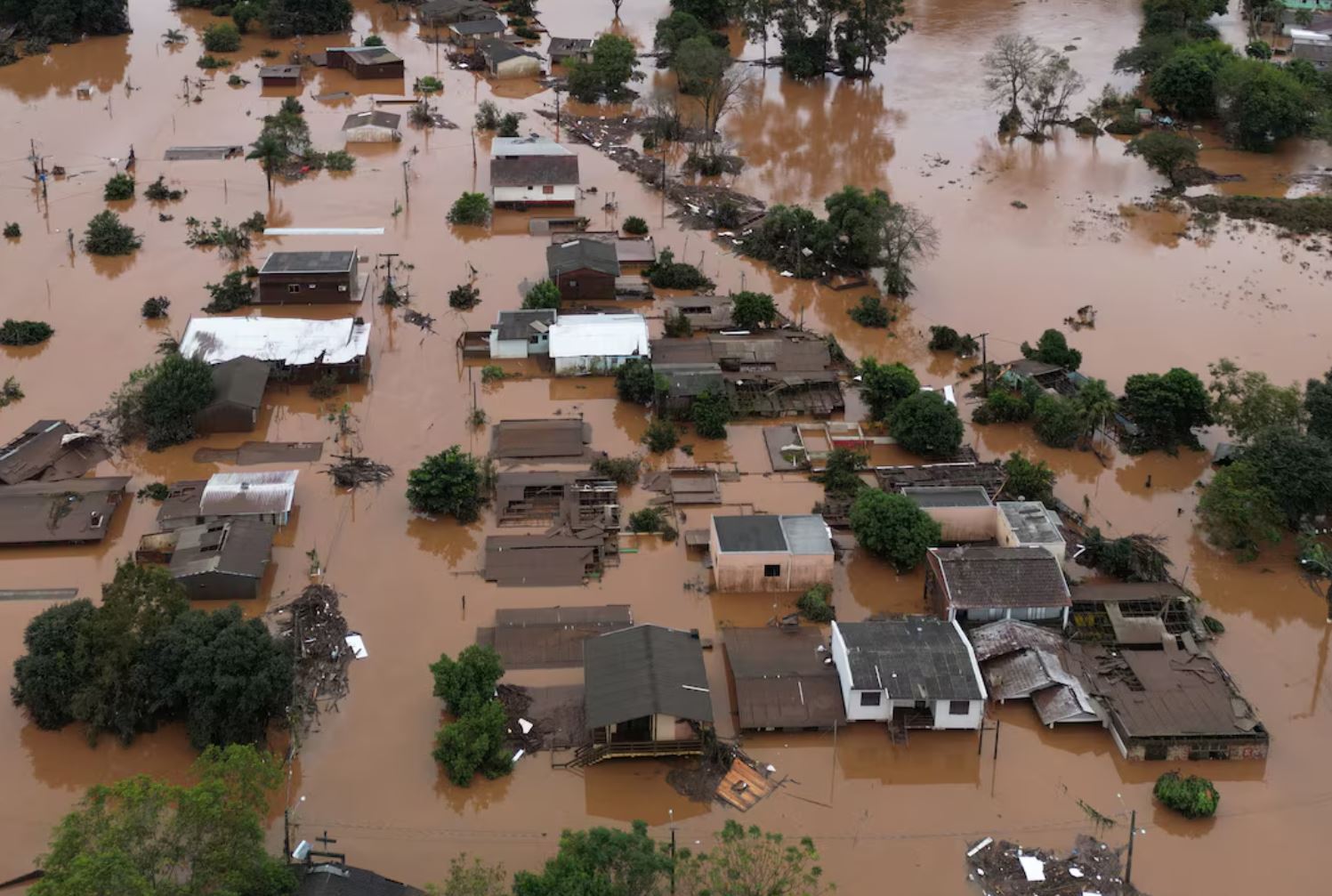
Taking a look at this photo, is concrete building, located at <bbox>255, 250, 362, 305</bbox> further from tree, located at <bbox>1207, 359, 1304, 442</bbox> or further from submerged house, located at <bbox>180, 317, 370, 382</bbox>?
tree, located at <bbox>1207, 359, 1304, 442</bbox>

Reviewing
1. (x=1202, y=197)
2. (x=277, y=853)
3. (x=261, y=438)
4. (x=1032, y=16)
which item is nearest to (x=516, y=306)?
(x=261, y=438)

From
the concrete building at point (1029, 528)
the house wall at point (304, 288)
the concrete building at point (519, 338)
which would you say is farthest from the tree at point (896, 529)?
the house wall at point (304, 288)

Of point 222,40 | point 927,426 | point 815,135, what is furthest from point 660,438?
point 222,40

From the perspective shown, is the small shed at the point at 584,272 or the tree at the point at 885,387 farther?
the small shed at the point at 584,272

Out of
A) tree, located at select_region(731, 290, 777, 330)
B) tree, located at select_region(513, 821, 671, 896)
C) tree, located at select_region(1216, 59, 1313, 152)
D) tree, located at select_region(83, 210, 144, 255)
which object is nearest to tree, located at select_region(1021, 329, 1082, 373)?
tree, located at select_region(731, 290, 777, 330)

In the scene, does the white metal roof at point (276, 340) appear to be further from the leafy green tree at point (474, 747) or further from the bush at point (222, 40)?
the bush at point (222, 40)

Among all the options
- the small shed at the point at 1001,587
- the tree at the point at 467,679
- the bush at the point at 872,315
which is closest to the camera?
the tree at the point at 467,679

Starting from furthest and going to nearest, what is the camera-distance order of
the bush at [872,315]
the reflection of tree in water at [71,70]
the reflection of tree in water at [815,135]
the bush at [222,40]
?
the bush at [222,40]
the reflection of tree in water at [71,70]
the reflection of tree in water at [815,135]
the bush at [872,315]
